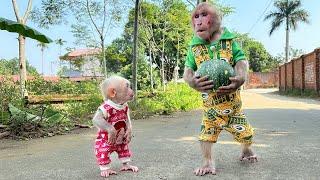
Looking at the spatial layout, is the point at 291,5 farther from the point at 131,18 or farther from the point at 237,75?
the point at 237,75

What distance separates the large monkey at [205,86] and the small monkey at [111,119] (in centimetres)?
59

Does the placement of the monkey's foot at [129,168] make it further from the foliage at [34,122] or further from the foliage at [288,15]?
the foliage at [288,15]

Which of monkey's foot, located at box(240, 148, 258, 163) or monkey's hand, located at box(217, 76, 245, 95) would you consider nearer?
monkey's hand, located at box(217, 76, 245, 95)

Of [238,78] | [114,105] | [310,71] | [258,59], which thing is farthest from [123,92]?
[258,59]

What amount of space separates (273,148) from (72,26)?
27.4 metres

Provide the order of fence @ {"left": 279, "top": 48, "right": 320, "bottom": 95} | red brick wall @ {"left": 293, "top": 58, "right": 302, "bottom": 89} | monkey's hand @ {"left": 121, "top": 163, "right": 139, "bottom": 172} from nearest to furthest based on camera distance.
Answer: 1. monkey's hand @ {"left": 121, "top": 163, "right": 139, "bottom": 172}
2. fence @ {"left": 279, "top": 48, "right": 320, "bottom": 95}
3. red brick wall @ {"left": 293, "top": 58, "right": 302, "bottom": 89}

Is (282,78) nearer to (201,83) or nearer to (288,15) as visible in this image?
(288,15)

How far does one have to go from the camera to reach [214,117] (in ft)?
13.2

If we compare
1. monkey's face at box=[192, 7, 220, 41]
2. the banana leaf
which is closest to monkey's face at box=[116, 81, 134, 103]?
monkey's face at box=[192, 7, 220, 41]

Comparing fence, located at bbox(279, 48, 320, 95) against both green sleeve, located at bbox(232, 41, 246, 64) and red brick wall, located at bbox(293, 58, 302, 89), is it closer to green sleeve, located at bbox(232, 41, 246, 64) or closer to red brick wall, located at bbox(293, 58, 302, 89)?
red brick wall, located at bbox(293, 58, 302, 89)

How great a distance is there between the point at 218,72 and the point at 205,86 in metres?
0.16

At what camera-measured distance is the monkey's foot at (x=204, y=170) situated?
3.89 m

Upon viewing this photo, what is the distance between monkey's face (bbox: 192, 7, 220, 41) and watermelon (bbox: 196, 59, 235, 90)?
27cm

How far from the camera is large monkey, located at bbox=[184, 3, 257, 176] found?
388cm
